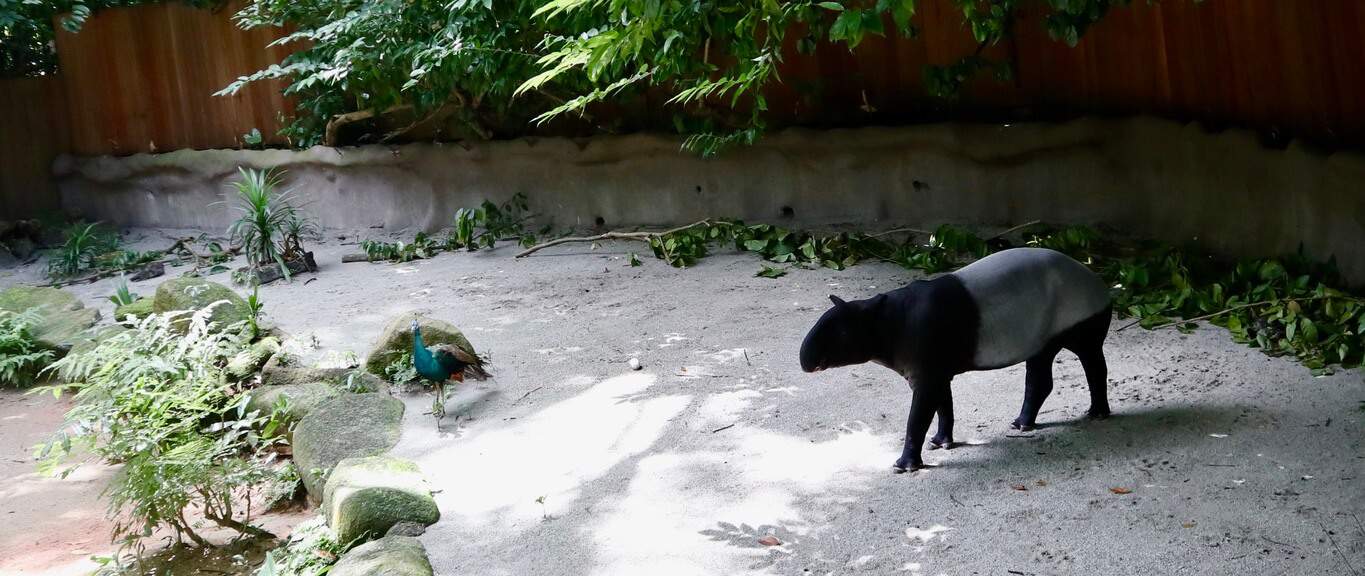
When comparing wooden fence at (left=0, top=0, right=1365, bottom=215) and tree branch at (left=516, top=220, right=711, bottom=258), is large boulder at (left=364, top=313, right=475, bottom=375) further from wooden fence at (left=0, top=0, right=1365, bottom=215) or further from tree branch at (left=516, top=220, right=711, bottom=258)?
wooden fence at (left=0, top=0, right=1365, bottom=215)

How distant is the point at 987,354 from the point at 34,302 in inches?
266

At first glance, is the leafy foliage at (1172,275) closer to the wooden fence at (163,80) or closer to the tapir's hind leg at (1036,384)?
the tapir's hind leg at (1036,384)

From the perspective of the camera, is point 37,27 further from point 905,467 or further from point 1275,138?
point 1275,138

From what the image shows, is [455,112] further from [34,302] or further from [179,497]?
[179,497]

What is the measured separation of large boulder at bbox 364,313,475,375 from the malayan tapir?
2.34 metres

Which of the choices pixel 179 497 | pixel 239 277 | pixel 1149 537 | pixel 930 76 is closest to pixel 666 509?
pixel 1149 537

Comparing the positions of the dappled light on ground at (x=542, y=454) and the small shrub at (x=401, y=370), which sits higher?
the small shrub at (x=401, y=370)

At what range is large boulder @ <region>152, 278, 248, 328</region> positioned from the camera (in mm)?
6531

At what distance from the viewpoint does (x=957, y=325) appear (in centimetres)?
375

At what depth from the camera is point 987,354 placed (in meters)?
3.81

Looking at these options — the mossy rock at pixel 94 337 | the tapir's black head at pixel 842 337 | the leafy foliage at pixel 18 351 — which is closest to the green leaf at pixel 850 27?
the tapir's black head at pixel 842 337

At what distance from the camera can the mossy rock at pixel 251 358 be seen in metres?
5.94

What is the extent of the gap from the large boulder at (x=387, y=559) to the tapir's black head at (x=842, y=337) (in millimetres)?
1395

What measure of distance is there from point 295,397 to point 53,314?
337 centimetres
